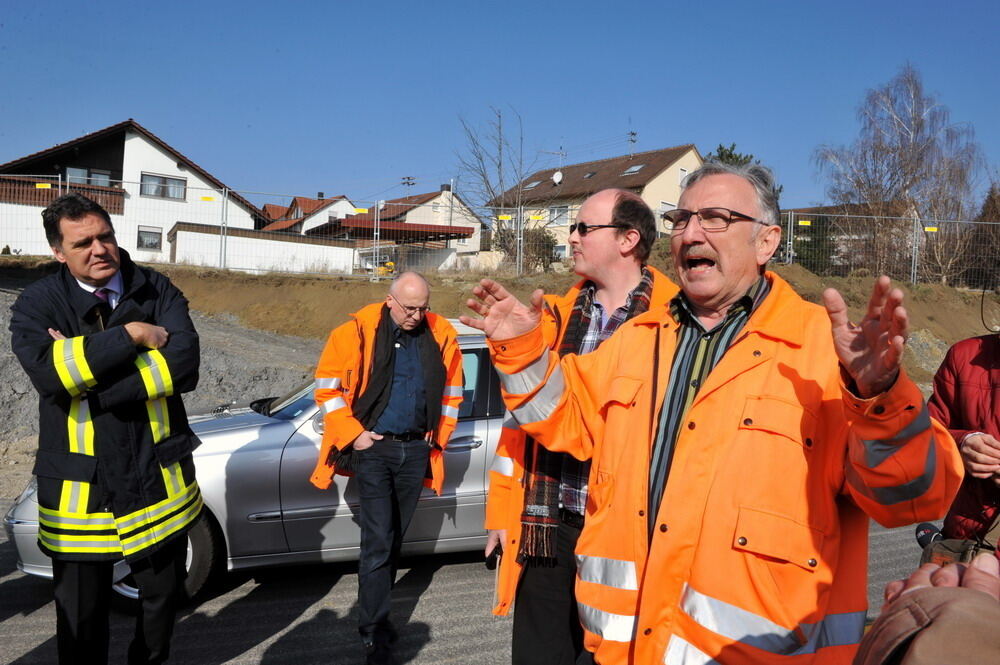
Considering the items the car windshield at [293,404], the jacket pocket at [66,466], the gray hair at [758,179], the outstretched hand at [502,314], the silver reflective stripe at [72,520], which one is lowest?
the silver reflective stripe at [72,520]

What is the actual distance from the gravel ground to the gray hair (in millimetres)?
4908

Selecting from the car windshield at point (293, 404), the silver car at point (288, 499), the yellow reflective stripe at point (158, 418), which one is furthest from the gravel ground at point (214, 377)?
the yellow reflective stripe at point (158, 418)

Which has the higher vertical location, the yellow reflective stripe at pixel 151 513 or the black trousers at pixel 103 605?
the yellow reflective stripe at pixel 151 513

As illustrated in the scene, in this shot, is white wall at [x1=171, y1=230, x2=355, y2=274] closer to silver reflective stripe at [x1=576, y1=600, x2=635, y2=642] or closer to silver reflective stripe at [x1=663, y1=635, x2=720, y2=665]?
silver reflective stripe at [x1=576, y1=600, x2=635, y2=642]

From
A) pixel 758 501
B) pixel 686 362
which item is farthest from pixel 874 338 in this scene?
pixel 686 362

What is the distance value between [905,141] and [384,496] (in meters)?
33.6

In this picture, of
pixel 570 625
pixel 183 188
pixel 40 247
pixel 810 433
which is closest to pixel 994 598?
pixel 810 433

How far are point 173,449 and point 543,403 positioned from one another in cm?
191

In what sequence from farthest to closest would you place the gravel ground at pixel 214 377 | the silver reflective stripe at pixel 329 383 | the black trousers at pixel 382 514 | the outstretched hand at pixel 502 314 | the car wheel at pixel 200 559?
the gravel ground at pixel 214 377
the car wheel at pixel 200 559
the silver reflective stripe at pixel 329 383
the black trousers at pixel 382 514
the outstretched hand at pixel 502 314

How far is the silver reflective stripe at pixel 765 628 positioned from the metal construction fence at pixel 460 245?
56.8 ft

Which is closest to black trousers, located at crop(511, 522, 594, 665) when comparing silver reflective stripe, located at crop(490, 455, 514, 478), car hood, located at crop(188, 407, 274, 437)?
silver reflective stripe, located at crop(490, 455, 514, 478)

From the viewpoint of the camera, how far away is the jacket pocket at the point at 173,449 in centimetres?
331

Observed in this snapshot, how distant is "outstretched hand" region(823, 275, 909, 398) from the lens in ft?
4.98

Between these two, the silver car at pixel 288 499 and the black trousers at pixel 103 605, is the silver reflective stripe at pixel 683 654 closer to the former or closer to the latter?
the black trousers at pixel 103 605
